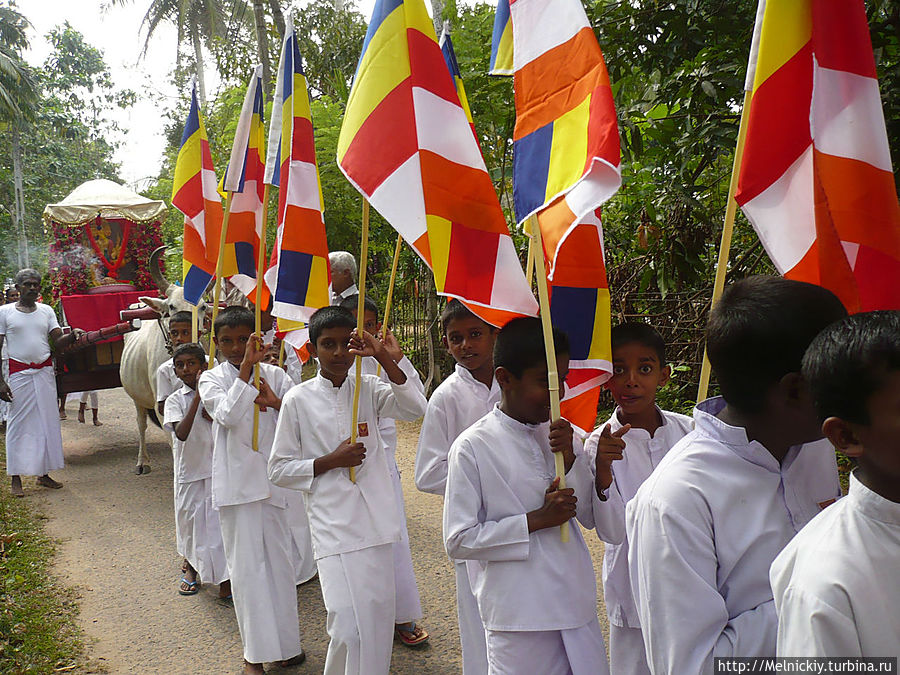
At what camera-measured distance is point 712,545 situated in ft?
5.04

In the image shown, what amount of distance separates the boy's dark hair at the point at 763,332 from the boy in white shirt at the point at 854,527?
177mm

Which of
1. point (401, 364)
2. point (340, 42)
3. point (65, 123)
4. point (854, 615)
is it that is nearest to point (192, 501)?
point (401, 364)

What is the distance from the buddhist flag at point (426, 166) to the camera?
269cm

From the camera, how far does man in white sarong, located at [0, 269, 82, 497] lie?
312 inches

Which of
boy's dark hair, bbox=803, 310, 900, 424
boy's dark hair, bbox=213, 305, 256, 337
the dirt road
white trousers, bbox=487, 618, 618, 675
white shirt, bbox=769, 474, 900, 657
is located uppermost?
boy's dark hair, bbox=803, 310, 900, 424

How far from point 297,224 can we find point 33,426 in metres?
5.45

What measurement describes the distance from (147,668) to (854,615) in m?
3.94

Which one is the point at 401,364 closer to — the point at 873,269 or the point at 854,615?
the point at 873,269

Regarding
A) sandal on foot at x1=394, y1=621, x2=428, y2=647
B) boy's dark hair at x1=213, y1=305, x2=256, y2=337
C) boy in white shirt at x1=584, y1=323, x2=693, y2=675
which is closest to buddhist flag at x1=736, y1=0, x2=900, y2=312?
boy in white shirt at x1=584, y1=323, x2=693, y2=675

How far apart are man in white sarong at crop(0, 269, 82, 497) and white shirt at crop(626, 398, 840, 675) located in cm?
790

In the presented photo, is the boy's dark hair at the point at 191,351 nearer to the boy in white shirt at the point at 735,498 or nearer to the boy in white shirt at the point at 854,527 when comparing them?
the boy in white shirt at the point at 735,498

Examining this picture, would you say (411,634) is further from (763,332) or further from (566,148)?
(763,332)

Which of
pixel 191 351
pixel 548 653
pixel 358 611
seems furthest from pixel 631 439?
pixel 191 351

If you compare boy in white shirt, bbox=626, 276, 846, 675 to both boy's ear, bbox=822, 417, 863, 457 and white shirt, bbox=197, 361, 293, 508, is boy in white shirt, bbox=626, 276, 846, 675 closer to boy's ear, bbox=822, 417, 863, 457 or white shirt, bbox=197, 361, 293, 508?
boy's ear, bbox=822, 417, 863, 457
